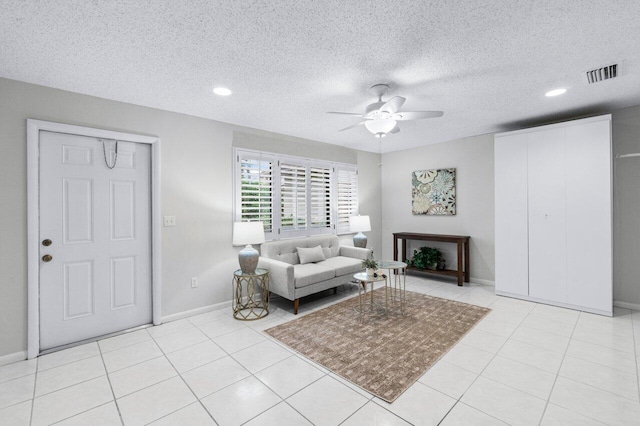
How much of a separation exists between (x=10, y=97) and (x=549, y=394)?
16.7ft

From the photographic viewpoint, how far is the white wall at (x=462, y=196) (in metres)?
4.88

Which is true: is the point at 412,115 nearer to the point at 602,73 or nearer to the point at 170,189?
the point at 602,73

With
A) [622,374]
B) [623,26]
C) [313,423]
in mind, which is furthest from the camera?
[622,374]

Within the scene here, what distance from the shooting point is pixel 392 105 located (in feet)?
8.72

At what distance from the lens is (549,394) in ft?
6.75

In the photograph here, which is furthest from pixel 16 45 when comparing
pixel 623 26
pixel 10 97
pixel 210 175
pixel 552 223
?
pixel 552 223

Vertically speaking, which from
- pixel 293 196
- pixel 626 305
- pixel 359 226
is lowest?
pixel 626 305

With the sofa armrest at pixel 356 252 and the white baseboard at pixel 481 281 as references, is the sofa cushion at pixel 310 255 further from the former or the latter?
the white baseboard at pixel 481 281

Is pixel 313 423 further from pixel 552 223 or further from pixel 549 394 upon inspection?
pixel 552 223

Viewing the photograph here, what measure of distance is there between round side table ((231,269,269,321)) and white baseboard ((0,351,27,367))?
1.93 m

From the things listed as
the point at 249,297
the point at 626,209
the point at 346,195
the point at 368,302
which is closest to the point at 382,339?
the point at 368,302

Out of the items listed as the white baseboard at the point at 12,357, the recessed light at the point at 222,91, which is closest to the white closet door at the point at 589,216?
the recessed light at the point at 222,91

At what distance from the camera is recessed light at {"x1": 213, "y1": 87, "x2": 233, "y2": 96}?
2.90 metres

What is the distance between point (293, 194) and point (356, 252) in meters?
1.48
